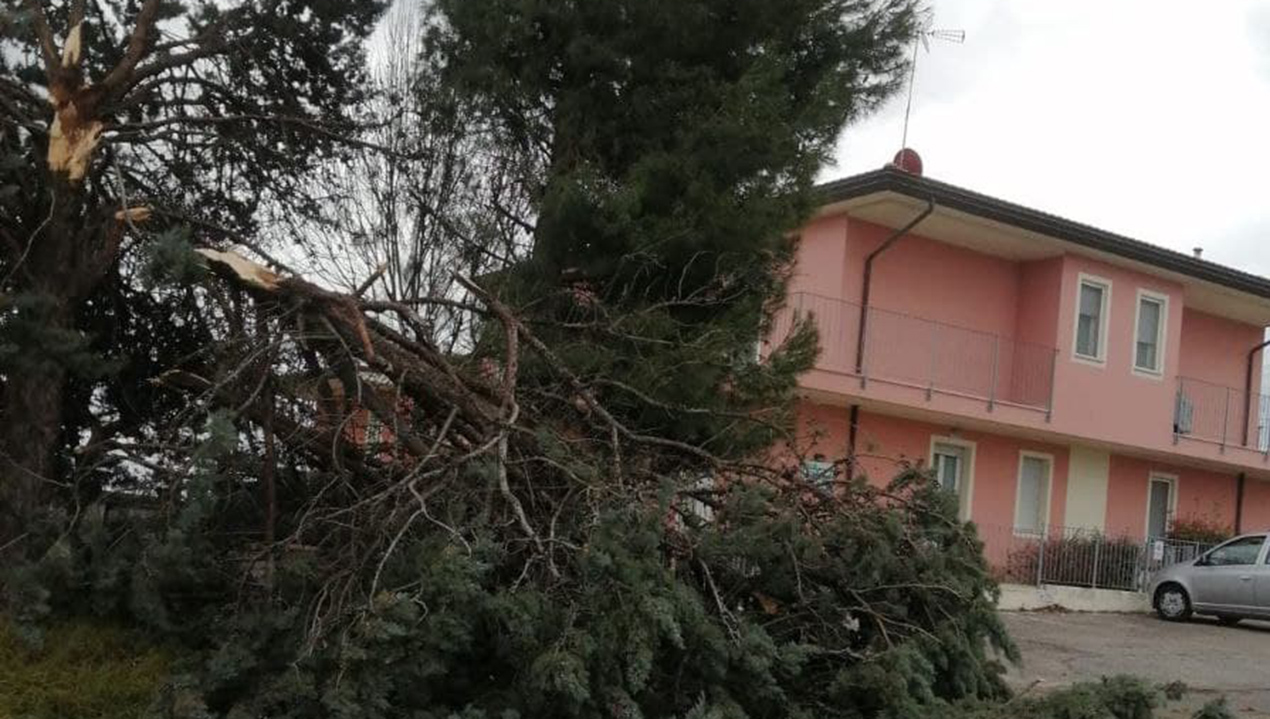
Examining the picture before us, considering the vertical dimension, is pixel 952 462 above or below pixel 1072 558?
above

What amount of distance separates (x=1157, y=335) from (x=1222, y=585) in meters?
5.18

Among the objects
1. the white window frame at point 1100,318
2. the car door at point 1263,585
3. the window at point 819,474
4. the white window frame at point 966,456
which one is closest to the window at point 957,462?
the white window frame at point 966,456

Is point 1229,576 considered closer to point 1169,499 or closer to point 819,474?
point 1169,499

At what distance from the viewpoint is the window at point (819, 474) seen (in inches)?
302

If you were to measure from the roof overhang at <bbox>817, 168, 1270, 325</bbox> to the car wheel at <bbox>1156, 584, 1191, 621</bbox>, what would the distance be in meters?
5.55

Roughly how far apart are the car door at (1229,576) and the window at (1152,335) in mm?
4078

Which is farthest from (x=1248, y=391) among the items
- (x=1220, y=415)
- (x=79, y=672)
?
(x=79, y=672)

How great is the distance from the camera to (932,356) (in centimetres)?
1988

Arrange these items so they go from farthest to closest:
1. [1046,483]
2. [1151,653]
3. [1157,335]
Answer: [1157,335]
[1046,483]
[1151,653]

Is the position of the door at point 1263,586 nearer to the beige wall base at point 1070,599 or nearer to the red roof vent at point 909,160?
the beige wall base at point 1070,599

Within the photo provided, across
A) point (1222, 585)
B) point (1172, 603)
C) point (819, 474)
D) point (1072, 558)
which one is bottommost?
point (1172, 603)

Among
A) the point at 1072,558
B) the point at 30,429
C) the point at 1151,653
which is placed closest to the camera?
the point at 30,429

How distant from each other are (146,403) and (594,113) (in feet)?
12.7

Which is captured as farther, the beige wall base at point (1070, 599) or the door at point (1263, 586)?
the beige wall base at point (1070, 599)
